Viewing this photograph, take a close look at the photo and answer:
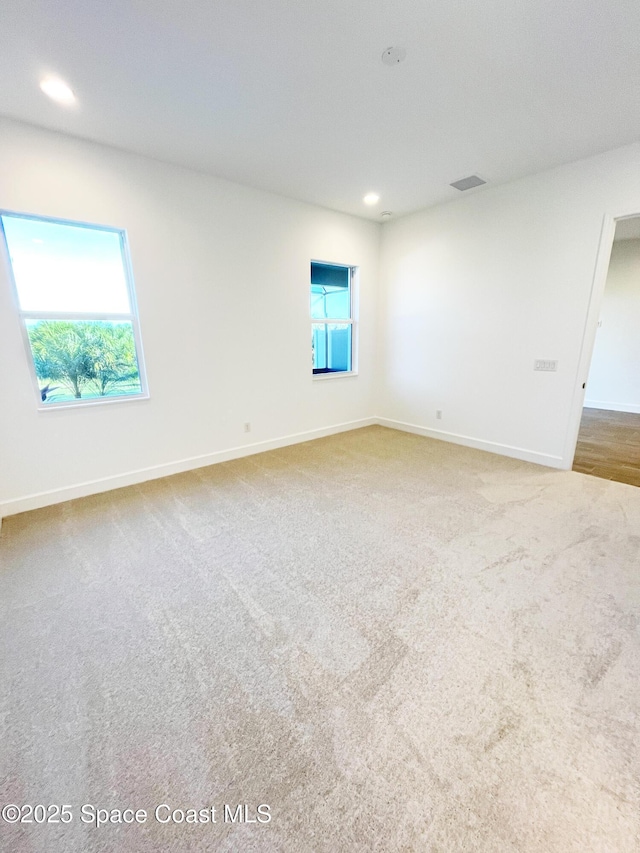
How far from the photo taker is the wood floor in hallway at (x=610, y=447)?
3.55 meters

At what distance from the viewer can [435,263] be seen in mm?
4387

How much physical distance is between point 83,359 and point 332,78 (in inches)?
111

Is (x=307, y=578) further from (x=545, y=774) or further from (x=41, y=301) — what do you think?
(x=41, y=301)

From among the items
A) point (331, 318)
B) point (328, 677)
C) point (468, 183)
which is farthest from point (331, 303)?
point (328, 677)

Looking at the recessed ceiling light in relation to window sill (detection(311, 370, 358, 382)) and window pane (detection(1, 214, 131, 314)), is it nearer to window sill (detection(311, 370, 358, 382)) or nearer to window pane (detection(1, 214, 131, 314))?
window pane (detection(1, 214, 131, 314))

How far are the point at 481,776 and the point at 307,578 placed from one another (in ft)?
3.73

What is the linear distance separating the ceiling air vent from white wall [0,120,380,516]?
1423 millimetres

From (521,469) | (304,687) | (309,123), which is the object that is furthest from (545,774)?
(309,123)

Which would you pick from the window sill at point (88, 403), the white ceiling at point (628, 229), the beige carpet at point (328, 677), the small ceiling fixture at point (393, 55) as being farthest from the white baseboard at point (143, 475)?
the white ceiling at point (628, 229)

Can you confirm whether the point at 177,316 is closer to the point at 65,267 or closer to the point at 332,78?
the point at 65,267

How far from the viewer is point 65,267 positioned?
111 inches

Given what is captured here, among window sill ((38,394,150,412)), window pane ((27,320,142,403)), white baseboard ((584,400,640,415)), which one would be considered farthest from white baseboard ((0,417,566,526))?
white baseboard ((584,400,640,415))

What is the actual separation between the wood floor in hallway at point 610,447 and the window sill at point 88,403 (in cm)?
462

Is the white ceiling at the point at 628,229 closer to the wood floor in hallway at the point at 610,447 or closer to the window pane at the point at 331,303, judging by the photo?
the wood floor in hallway at the point at 610,447
